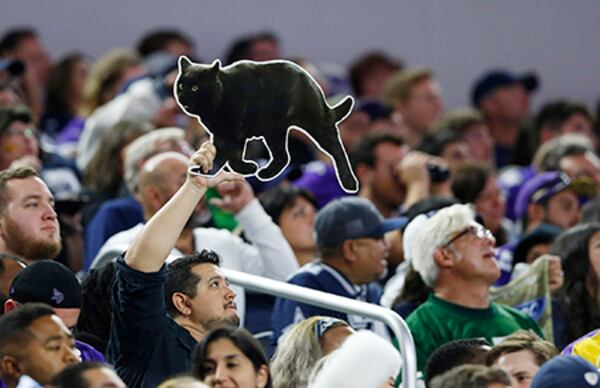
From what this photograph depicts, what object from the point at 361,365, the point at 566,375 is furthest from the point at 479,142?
the point at 361,365

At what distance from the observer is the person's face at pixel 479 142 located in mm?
11406

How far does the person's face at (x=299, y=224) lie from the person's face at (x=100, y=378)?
3.52 m

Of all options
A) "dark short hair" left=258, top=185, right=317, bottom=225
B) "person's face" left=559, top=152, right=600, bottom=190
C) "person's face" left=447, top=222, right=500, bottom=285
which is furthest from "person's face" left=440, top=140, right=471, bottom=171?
"person's face" left=447, top=222, right=500, bottom=285

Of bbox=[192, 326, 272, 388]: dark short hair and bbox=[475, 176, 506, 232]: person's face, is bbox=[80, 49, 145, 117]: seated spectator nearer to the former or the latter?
bbox=[475, 176, 506, 232]: person's face

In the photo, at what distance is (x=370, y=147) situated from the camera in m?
9.87

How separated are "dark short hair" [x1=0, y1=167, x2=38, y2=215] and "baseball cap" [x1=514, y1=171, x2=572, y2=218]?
3538mm

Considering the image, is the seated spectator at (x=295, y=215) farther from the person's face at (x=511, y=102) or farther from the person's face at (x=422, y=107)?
the person's face at (x=511, y=102)

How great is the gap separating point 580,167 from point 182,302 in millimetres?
4473

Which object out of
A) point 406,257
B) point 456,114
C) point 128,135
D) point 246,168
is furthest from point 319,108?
point 456,114

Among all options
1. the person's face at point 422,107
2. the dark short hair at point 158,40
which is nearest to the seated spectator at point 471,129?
the person's face at point 422,107

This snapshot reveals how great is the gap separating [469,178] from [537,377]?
392 centimetres

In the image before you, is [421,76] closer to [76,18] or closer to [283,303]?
[76,18]

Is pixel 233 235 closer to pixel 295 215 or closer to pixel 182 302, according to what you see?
pixel 295 215

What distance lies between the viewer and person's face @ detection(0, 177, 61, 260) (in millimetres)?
6848
